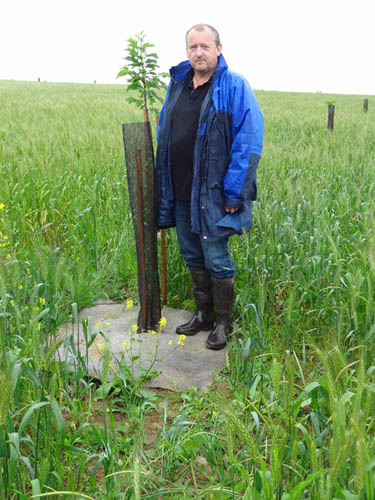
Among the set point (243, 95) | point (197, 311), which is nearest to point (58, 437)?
point (197, 311)

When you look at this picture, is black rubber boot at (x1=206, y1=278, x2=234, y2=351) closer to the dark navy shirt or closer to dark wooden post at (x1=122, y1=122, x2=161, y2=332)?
dark wooden post at (x1=122, y1=122, x2=161, y2=332)

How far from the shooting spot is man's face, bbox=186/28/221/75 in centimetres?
312

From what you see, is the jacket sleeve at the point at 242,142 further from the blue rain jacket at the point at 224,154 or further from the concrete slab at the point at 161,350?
the concrete slab at the point at 161,350

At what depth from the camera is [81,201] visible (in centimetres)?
525

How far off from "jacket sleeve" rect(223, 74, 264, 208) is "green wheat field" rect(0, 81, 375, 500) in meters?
0.42

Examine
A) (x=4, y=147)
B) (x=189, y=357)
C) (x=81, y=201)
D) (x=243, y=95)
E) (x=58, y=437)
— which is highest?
(x=243, y=95)

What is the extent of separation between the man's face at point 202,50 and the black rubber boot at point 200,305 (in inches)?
55.6

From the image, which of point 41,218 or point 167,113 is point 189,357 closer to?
point 167,113

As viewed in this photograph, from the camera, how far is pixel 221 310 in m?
3.64

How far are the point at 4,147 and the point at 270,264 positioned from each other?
170 inches

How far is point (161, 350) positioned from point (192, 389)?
0.51 metres

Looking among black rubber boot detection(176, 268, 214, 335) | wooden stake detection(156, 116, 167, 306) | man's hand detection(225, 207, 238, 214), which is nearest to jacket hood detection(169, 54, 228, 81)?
man's hand detection(225, 207, 238, 214)

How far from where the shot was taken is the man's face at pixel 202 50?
3125 millimetres

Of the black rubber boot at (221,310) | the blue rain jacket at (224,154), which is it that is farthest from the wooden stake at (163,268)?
the blue rain jacket at (224,154)
